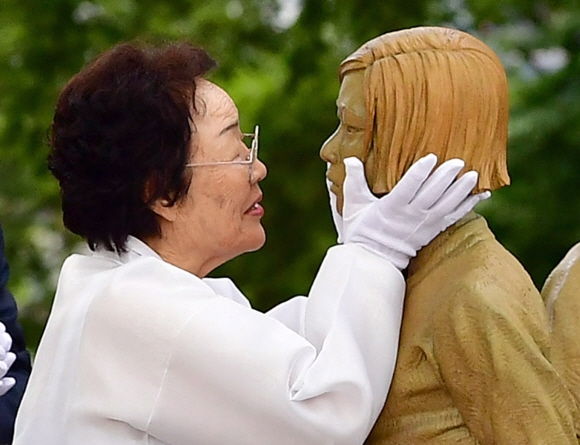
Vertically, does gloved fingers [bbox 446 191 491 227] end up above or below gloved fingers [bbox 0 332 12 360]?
above

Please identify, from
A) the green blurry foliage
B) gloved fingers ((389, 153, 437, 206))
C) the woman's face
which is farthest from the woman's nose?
the green blurry foliage

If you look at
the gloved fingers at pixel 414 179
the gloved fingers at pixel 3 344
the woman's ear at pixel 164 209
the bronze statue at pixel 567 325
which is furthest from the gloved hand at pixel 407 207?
the gloved fingers at pixel 3 344

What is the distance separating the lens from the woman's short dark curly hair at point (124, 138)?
8.46 ft

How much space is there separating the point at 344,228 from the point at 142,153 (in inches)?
18.4

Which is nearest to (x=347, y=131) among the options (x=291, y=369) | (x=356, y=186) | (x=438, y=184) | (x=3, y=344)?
(x=356, y=186)

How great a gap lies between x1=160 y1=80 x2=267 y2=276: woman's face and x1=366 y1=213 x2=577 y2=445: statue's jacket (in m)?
0.45

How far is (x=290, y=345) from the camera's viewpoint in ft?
7.94

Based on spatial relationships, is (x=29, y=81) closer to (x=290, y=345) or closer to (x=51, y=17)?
(x=51, y=17)

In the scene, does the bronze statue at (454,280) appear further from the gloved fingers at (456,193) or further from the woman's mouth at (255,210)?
the woman's mouth at (255,210)

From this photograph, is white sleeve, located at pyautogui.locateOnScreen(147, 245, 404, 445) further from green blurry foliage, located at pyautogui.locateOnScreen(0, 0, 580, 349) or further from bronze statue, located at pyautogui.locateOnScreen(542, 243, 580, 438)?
green blurry foliage, located at pyautogui.locateOnScreen(0, 0, 580, 349)

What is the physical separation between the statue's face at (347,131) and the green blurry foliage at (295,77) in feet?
8.65

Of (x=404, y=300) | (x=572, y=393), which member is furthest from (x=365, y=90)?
(x=572, y=393)

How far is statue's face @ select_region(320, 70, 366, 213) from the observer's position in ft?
8.09

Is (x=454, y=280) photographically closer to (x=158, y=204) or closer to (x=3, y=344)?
(x=158, y=204)
